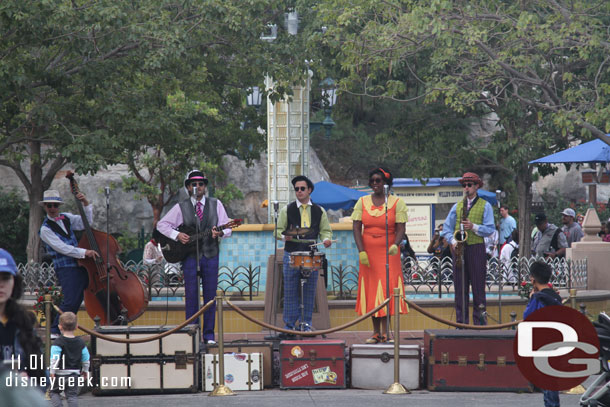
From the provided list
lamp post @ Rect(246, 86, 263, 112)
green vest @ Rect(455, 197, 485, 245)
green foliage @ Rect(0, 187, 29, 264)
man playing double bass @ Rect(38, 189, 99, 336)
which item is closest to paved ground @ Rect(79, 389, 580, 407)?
man playing double bass @ Rect(38, 189, 99, 336)

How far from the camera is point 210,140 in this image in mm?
25062

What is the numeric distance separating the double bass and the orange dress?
268cm

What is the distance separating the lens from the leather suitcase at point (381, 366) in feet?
32.0

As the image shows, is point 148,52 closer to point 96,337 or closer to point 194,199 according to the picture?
point 194,199

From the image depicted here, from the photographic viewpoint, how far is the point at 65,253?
10.8m

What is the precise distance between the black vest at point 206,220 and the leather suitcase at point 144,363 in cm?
145

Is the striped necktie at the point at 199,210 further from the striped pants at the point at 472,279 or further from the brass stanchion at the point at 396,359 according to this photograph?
the striped pants at the point at 472,279

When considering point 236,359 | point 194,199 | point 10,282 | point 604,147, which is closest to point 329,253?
point 194,199

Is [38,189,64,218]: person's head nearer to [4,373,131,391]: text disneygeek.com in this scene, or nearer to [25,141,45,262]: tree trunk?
[4,373,131,391]: text disneygeek.com

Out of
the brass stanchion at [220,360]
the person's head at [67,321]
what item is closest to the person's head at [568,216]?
the brass stanchion at [220,360]

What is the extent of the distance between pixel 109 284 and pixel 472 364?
4302mm

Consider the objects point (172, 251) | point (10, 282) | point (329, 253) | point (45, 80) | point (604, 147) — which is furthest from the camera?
point (604, 147)

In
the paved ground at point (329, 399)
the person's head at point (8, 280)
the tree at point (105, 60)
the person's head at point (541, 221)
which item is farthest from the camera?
the person's head at point (541, 221)

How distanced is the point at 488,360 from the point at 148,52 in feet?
28.1
